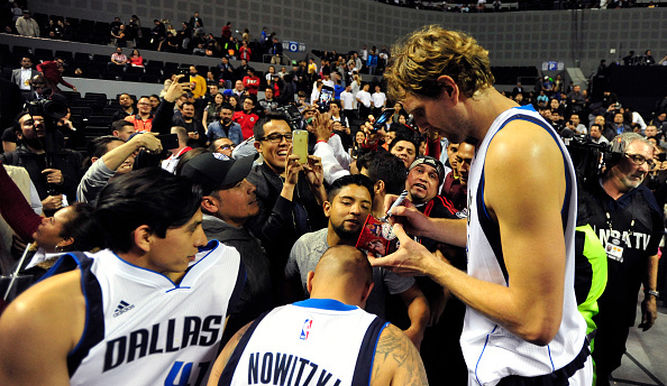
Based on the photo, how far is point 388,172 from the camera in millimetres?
3615

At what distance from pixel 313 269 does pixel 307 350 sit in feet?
3.31

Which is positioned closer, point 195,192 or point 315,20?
point 195,192

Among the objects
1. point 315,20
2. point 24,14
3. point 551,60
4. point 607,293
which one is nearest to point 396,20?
point 315,20

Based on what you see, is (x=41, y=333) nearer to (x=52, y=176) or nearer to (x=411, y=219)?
(x=411, y=219)

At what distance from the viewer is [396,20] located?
74.8 ft

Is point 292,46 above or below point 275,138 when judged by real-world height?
above

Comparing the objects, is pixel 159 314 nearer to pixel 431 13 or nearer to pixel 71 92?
pixel 71 92

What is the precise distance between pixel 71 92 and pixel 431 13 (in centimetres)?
1821

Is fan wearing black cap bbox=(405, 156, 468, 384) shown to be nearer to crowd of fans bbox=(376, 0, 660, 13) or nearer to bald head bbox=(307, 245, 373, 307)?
bald head bbox=(307, 245, 373, 307)

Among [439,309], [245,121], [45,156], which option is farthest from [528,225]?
[245,121]

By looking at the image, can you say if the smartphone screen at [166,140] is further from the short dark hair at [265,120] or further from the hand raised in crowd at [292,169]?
the hand raised in crowd at [292,169]

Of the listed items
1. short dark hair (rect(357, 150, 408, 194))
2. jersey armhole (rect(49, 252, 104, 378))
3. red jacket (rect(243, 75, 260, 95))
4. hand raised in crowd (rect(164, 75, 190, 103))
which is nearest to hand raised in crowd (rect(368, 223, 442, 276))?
jersey armhole (rect(49, 252, 104, 378))

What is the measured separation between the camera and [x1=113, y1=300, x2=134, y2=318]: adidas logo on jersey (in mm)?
1252

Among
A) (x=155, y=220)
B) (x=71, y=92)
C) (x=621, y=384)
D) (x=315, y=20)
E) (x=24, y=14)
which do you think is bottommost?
(x=621, y=384)
